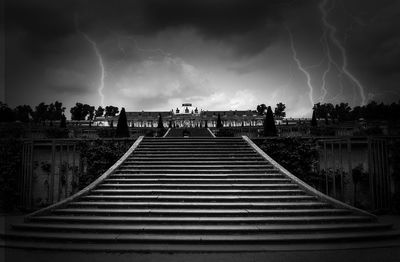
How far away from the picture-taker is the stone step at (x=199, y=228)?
7402 mm

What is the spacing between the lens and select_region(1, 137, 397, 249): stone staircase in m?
7.20

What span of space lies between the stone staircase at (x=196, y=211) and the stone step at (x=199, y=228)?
0.08 ft

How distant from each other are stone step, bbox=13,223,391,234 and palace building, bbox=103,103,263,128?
91381mm

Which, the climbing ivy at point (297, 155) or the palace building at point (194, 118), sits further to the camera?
the palace building at point (194, 118)

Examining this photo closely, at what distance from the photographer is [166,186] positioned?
10.2 meters

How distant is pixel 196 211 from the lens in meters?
8.43

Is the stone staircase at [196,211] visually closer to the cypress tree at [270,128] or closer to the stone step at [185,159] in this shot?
the stone step at [185,159]

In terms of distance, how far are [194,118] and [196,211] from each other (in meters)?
95.5

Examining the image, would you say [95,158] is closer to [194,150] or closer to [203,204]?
[194,150]

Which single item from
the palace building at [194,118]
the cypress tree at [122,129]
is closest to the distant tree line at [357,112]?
the palace building at [194,118]

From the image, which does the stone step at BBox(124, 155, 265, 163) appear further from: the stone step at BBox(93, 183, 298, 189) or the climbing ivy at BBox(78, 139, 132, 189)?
the stone step at BBox(93, 183, 298, 189)

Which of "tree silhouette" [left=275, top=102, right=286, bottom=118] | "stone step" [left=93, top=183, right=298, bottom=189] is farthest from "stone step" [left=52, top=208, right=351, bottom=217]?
"tree silhouette" [left=275, top=102, right=286, bottom=118]

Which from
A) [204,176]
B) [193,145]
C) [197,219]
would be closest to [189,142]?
[193,145]

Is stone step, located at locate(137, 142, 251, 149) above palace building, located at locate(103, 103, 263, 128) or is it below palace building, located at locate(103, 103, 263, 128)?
below
